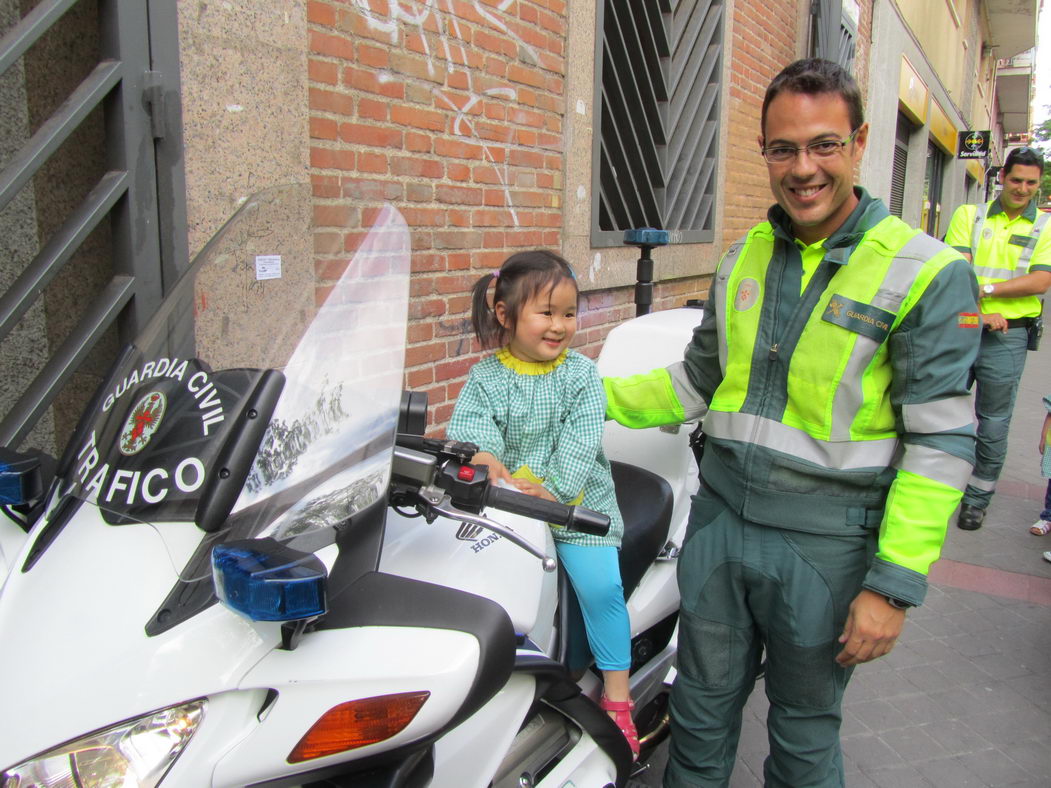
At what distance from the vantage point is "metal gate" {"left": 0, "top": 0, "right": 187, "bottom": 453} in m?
2.31

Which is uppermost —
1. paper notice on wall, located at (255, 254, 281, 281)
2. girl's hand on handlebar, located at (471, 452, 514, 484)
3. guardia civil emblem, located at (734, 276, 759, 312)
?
paper notice on wall, located at (255, 254, 281, 281)

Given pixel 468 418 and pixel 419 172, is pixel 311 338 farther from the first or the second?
pixel 419 172

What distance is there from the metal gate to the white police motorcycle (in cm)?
101

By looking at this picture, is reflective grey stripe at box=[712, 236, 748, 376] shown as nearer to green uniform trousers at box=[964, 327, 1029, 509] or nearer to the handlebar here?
the handlebar

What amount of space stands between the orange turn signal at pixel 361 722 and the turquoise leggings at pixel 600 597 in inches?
37.4

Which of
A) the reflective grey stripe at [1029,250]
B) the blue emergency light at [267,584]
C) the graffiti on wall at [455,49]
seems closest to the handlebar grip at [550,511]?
the blue emergency light at [267,584]

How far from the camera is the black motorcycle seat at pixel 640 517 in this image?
2.24 metres

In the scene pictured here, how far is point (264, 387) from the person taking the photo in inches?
47.9

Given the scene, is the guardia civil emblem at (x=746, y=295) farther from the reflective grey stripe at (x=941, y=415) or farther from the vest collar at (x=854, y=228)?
the reflective grey stripe at (x=941, y=415)

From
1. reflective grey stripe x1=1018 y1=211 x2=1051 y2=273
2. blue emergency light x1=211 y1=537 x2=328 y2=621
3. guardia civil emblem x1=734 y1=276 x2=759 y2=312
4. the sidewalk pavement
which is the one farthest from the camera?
reflective grey stripe x1=1018 y1=211 x2=1051 y2=273

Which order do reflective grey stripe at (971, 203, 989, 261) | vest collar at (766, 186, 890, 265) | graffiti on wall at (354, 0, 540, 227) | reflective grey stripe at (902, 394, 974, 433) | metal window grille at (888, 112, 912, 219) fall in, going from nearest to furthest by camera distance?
reflective grey stripe at (902, 394, 974, 433)
vest collar at (766, 186, 890, 265)
graffiti on wall at (354, 0, 540, 227)
reflective grey stripe at (971, 203, 989, 261)
metal window grille at (888, 112, 912, 219)

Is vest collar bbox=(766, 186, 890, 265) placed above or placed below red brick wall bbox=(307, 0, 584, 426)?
below

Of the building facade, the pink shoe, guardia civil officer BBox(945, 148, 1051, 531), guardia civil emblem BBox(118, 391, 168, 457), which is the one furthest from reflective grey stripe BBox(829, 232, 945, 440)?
guardia civil officer BBox(945, 148, 1051, 531)

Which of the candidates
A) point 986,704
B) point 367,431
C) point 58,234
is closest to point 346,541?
point 367,431
